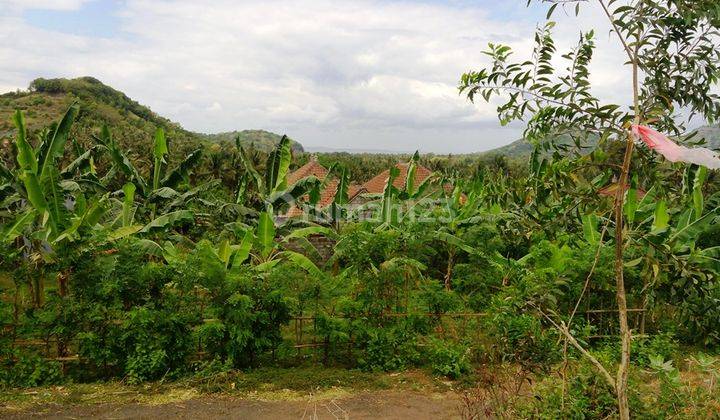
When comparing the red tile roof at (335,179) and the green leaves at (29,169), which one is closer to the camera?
→ the green leaves at (29,169)

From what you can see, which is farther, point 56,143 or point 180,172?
point 180,172

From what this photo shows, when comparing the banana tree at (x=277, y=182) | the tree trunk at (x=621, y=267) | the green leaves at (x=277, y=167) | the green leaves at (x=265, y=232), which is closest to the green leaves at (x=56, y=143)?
the banana tree at (x=277, y=182)

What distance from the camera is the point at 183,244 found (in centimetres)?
958

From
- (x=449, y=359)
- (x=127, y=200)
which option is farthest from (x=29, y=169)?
(x=449, y=359)

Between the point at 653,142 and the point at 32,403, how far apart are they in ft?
19.3

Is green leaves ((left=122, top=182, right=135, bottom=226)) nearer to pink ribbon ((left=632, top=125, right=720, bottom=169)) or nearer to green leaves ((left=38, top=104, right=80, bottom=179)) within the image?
green leaves ((left=38, top=104, right=80, bottom=179))

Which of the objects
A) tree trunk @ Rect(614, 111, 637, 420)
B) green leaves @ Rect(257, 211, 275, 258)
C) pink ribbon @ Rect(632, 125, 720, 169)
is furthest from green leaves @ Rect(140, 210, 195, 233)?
pink ribbon @ Rect(632, 125, 720, 169)

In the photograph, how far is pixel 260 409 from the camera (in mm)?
5316

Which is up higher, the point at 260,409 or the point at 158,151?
the point at 158,151

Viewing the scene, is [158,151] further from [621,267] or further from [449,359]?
[621,267]

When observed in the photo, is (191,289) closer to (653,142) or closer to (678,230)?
(653,142)

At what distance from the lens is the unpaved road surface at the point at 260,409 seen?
5113mm

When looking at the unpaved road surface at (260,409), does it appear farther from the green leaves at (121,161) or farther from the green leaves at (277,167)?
the green leaves at (277,167)

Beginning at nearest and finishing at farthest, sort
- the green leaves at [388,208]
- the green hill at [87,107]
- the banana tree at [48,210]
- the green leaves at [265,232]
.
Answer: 1. the banana tree at [48,210]
2. the green leaves at [265,232]
3. the green leaves at [388,208]
4. the green hill at [87,107]
